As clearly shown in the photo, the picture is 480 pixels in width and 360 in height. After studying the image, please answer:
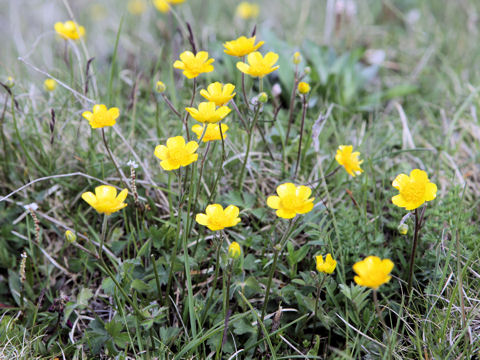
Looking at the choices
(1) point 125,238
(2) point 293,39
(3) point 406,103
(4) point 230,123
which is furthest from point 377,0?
(1) point 125,238

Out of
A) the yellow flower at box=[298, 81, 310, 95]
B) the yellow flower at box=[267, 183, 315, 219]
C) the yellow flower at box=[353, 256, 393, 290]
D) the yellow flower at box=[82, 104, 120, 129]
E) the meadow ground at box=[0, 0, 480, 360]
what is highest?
the yellow flower at box=[298, 81, 310, 95]

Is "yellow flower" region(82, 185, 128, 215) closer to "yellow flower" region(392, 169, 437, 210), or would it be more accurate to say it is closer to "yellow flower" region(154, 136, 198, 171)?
"yellow flower" region(154, 136, 198, 171)

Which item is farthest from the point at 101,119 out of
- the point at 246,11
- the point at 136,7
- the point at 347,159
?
the point at 136,7

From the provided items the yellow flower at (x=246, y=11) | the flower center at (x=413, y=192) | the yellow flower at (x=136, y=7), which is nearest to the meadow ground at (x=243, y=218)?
the flower center at (x=413, y=192)

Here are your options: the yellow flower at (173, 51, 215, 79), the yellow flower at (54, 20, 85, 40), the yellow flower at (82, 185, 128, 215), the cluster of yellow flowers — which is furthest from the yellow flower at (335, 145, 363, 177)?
the yellow flower at (54, 20, 85, 40)

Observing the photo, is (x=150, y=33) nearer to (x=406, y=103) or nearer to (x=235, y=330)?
(x=406, y=103)

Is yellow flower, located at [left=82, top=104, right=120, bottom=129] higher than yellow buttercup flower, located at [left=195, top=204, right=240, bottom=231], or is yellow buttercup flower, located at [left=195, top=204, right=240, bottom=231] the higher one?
yellow flower, located at [left=82, top=104, right=120, bottom=129]

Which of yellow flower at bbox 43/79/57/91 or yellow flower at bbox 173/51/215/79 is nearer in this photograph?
yellow flower at bbox 173/51/215/79

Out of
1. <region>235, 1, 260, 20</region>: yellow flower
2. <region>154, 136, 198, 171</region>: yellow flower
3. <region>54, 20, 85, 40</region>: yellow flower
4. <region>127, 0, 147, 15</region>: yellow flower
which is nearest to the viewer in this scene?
<region>154, 136, 198, 171</region>: yellow flower
